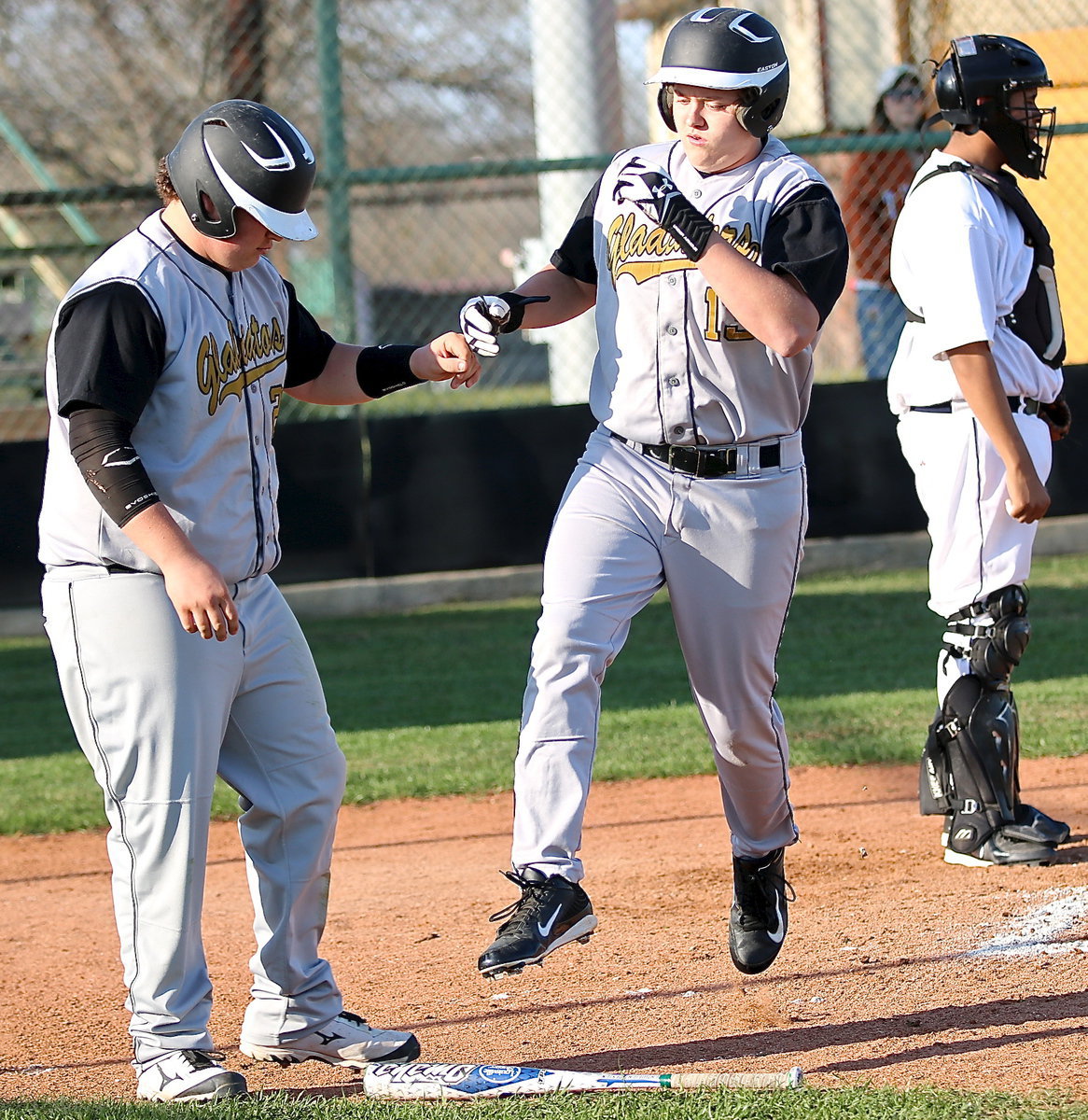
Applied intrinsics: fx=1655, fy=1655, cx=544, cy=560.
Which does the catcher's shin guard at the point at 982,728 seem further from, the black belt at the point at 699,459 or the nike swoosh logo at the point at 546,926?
the nike swoosh logo at the point at 546,926

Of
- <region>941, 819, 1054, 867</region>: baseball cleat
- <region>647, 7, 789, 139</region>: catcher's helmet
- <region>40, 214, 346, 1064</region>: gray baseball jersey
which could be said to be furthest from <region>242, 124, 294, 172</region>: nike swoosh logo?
<region>941, 819, 1054, 867</region>: baseball cleat

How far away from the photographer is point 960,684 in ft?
16.4

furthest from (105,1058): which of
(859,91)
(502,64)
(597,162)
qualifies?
(859,91)

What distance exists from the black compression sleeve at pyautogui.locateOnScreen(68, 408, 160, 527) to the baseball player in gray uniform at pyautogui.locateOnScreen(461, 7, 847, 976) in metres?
0.92

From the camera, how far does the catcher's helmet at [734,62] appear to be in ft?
12.0

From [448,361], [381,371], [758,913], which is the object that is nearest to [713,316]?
[448,361]

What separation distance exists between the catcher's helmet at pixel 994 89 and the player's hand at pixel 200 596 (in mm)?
2807

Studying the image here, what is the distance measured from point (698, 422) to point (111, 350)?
1.31 meters

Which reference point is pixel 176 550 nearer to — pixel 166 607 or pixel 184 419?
pixel 166 607

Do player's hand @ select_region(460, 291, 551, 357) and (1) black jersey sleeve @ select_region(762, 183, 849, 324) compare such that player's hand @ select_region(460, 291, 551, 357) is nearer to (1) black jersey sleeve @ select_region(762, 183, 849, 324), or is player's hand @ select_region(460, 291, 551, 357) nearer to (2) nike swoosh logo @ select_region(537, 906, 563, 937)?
(1) black jersey sleeve @ select_region(762, 183, 849, 324)

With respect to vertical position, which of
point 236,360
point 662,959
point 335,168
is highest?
point 335,168

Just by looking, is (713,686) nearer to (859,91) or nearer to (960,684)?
(960,684)

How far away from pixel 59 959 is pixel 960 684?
2737 millimetres

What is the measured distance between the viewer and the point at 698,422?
12.2ft
